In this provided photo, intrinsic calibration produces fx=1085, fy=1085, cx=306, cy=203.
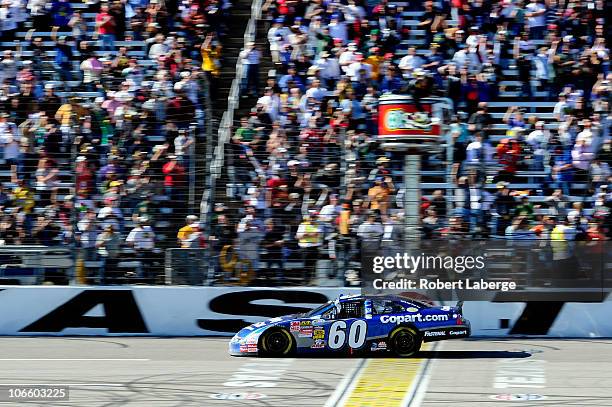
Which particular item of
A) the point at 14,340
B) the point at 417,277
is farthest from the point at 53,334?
the point at 417,277

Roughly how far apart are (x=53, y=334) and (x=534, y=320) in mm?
8078

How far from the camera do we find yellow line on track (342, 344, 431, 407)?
1148 centimetres

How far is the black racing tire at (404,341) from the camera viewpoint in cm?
1527

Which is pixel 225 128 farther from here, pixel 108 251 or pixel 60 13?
pixel 60 13

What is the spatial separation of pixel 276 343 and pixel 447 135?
5284mm

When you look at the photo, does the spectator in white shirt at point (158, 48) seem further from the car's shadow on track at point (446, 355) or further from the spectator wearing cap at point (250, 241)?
the car's shadow on track at point (446, 355)

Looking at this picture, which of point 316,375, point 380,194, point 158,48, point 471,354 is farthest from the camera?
point 158,48

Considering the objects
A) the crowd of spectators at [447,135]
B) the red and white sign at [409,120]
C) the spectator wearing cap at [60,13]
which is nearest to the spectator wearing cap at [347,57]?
the crowd of spectators at [447,135]

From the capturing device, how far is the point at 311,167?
18.0 metres

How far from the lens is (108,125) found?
19.2 meters

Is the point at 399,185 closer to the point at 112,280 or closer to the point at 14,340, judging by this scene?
the point at 112,280

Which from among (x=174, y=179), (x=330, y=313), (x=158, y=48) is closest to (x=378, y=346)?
(x=330, y=313)

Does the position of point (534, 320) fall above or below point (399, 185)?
below

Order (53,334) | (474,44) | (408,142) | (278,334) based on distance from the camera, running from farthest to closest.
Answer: (474,44) → (53,334) → (408,142) → (278,334)
